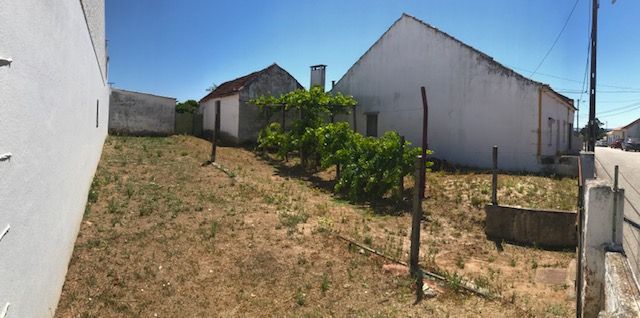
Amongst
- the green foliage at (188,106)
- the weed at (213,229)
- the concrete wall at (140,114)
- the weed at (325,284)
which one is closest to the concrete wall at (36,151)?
the weed at (213,229)

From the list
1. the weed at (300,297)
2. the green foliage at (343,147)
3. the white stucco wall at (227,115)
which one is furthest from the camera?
the white stucco wall at (227,115)

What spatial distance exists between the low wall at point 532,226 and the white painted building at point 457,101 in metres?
6.16

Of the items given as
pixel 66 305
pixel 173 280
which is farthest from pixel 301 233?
pixel 66 305

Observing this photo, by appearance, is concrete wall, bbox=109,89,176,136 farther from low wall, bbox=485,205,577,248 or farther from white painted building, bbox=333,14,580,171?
low wall, bbox=485,205,577,248

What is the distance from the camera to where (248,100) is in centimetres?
2014

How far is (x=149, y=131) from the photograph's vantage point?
2130 centimetres

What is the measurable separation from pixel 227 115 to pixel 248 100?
2.25m

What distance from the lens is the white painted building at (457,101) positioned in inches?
537

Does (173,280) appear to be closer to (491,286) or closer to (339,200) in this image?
(491,286)

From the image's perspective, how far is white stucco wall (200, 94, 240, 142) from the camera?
20453 mm

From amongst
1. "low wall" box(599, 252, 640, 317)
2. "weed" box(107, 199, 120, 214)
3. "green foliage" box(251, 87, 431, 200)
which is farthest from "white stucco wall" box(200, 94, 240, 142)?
"low wall" box(599, 252, 640, 317)

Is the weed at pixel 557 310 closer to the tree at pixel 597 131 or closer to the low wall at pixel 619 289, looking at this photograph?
the low wall at pixel 619 289

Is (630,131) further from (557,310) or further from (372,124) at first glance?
(557,310)

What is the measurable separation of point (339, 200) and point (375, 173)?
127cm
